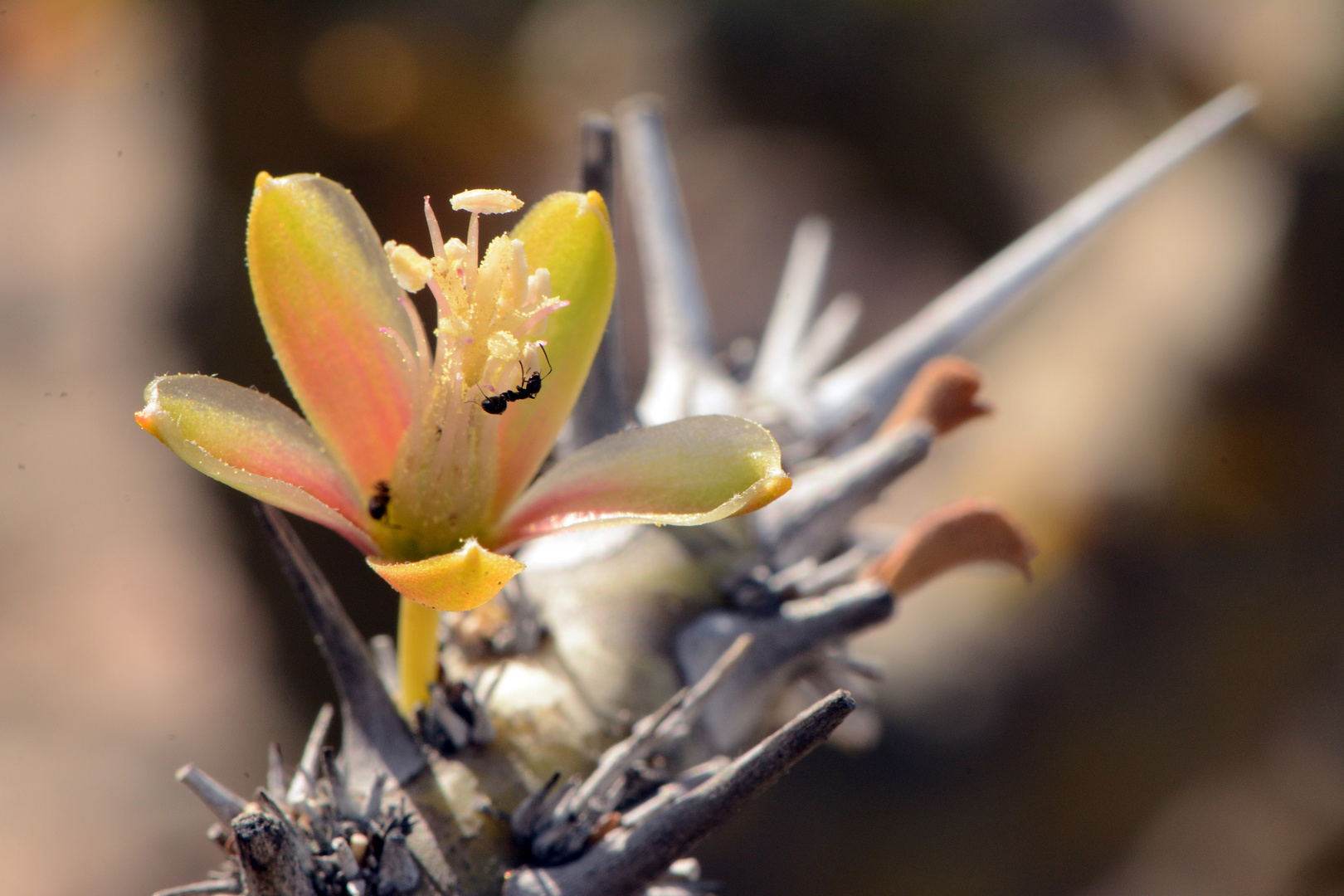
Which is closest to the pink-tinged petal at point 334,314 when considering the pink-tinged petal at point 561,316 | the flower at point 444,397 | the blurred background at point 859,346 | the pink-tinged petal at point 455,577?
the flower at point 444,397

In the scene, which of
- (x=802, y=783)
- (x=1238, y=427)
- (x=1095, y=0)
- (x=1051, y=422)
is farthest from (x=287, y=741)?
(x=1095, y=0)

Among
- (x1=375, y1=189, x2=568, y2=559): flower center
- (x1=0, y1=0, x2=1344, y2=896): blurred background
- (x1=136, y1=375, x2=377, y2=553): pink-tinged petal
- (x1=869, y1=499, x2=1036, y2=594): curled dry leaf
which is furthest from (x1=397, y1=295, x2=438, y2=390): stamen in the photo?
(x1=0, y1=0, x2=1344, y2=896): blurred background

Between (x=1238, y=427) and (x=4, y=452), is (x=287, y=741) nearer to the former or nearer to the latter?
(x=4, y=452)

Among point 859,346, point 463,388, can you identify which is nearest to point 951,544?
point 463,388

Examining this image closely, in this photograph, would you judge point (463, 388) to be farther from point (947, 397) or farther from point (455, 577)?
point (947, 397)

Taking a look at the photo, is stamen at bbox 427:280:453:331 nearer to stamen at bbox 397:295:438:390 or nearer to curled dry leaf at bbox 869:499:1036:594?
stamen at bbox 397:295:438:390

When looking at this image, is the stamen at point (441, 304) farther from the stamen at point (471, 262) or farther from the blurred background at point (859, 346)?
the blurred background at point (859, 346)

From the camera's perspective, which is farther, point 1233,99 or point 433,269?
point 1233,99

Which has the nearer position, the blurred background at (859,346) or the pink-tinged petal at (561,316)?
the pink-tinged petal at (561,316)
